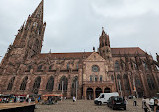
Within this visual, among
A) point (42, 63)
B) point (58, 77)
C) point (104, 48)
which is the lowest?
point (58, 77)

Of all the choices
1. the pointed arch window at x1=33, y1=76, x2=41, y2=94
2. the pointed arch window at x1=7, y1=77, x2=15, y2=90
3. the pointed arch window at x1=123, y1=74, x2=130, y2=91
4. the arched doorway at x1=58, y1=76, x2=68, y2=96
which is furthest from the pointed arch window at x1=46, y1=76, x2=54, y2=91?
the pointed arch window at x1=123, y1=74, x2=130, y2=91

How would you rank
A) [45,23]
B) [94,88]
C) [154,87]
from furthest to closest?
[45,23] → [154,87] → [94,88]

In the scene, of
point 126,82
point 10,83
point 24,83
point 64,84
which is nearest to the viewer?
point 64,84

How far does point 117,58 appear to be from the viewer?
123ft

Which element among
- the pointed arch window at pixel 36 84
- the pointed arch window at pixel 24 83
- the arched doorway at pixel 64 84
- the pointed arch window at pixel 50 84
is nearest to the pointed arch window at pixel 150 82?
the arched doorway at pixel 64 84

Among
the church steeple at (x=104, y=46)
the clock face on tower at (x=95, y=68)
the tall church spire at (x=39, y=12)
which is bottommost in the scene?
the clock face on tower at (x=95, y=68)

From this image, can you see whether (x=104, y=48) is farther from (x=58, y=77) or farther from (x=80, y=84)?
(x=58, y=77)

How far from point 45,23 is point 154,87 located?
192ft

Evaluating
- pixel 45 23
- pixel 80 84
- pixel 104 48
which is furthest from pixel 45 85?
pixel 45 23

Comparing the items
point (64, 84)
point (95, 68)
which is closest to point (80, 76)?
point (64, 84)

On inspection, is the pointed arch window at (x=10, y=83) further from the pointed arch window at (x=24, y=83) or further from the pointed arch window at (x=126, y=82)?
the pointed arch window at (x=126, y=82)

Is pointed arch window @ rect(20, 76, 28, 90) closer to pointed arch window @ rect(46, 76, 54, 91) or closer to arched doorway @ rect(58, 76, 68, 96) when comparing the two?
pointed arch window @ rect(46, 76, 54, 91)

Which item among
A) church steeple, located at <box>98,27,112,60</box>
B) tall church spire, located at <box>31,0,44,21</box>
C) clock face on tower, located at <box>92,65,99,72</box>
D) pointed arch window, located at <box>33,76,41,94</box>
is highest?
tall church spire, located at <box>31,0,44,21</box>

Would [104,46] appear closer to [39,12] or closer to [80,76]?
[80,76]
